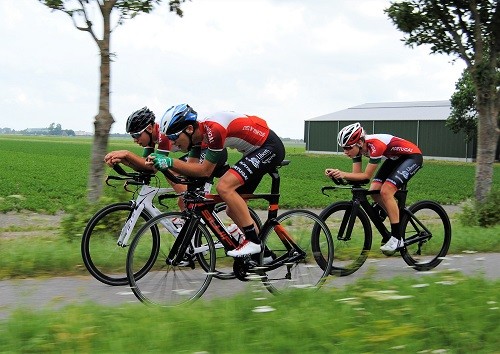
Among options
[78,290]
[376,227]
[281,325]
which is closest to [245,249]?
[78,290]

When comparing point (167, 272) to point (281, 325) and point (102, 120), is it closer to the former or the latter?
point (281, 325)

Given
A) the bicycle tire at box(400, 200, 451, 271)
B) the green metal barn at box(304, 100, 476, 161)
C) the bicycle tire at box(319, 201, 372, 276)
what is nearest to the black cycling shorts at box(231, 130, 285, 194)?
the bicycle tire at box(319, 201, 372, 276)

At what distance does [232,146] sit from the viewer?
6.54 metres

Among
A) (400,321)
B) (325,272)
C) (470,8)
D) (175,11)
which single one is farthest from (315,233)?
(470,8)

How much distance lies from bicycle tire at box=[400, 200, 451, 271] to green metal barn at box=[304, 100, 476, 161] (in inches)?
2272

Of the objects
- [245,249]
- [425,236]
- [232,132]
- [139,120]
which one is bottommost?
[425,236]

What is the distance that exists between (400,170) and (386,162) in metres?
0.33

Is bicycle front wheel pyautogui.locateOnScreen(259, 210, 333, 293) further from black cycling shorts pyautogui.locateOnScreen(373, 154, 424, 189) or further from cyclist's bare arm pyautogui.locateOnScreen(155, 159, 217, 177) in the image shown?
black cycling shorts pyautogui.locateOnScreen(373, 154, 424, 189)

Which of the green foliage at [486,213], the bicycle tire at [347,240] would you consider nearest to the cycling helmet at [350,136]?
the bicycle tire at [347,240]

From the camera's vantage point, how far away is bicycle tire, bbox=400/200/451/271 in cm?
845

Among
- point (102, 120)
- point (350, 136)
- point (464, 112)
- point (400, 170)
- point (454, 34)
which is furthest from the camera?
point (464, 112)

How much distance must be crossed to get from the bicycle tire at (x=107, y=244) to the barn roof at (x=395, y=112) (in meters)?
63.3

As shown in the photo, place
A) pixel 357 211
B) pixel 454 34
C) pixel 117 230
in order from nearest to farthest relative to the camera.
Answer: pixel 117 230
pixel 357 211
pixel 454 34

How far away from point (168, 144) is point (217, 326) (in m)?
2.72
